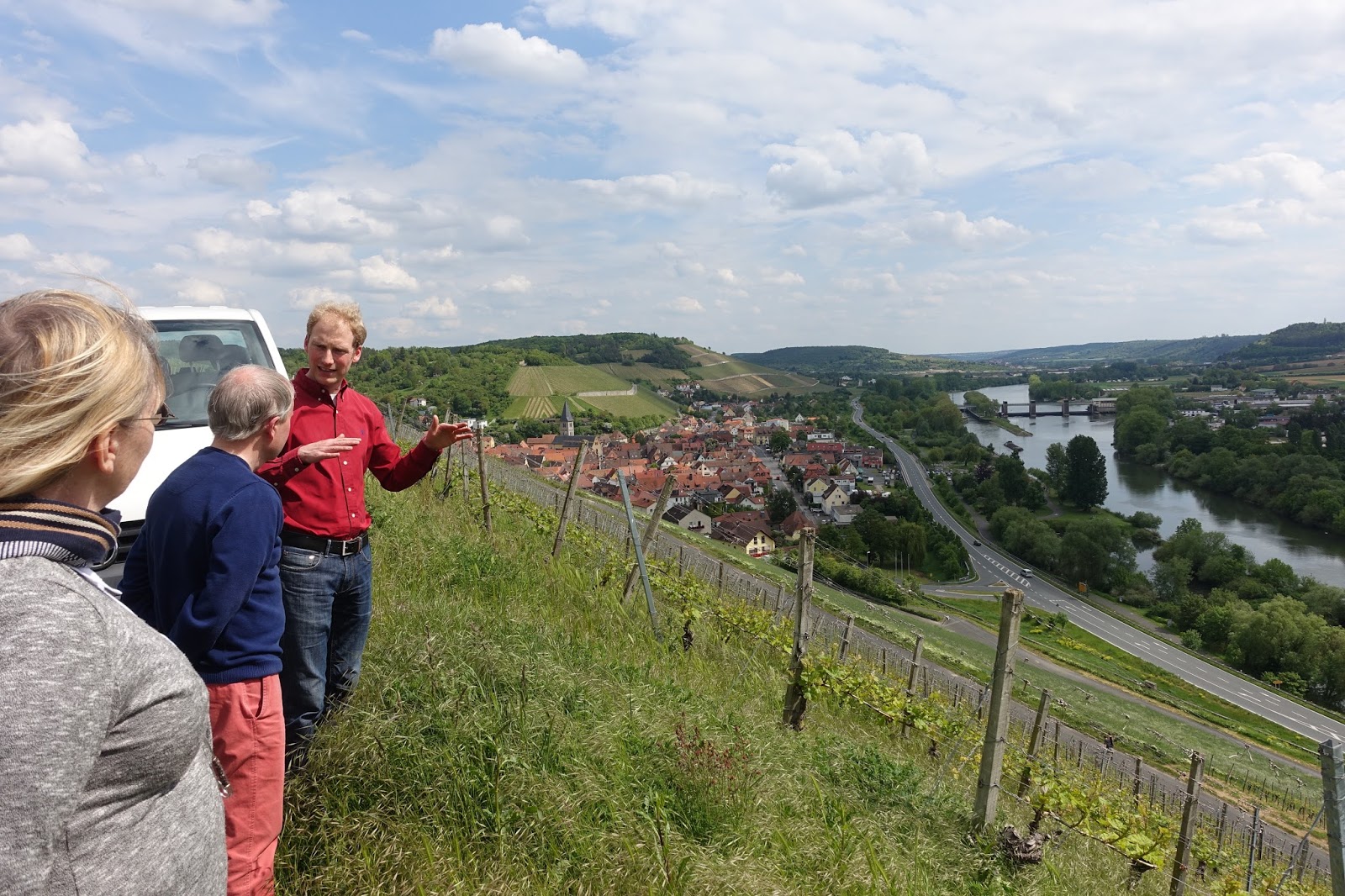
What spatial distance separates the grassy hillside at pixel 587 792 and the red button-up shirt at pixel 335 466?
0.77 metres

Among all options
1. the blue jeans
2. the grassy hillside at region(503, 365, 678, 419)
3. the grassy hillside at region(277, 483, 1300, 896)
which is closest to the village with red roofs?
the grassy hillside at region(503, 365, 678, 419)

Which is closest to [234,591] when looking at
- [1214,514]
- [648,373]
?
[1214,514]

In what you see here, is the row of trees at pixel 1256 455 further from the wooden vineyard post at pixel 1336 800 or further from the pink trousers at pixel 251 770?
the pink trousers at pixel 251 770

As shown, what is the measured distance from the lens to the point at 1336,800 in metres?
3.06

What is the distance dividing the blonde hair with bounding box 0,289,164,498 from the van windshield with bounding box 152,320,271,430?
403 centimetres

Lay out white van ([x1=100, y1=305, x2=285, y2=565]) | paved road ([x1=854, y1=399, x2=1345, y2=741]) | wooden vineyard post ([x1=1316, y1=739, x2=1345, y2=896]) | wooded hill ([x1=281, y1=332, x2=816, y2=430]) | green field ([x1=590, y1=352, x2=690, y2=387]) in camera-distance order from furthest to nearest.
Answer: green field ([x1=590, y1=352, x2=690, y2=387]), wooded hill ([x1=281, y1=332, x2=816, y2=430]), paved road ([x1=854, y1=399, x2=1345, y2=741]), white van ([x1=100, y1=305, x2=285, y2=565]), wooden vineyard post ([x1=1316, y1=739, x2=1345, y2=896])

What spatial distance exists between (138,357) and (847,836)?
2944 mm

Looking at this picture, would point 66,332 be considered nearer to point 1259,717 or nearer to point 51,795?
point 51,795

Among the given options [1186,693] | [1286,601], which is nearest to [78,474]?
[1186,693]


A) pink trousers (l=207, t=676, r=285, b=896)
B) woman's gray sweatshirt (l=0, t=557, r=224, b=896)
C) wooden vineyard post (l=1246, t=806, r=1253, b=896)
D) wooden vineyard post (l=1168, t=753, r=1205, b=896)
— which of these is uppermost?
woman's gray sweatshirt (l=0, t=557, r=224, b=896)

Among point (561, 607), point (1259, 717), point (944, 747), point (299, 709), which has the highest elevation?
point (299, 709)

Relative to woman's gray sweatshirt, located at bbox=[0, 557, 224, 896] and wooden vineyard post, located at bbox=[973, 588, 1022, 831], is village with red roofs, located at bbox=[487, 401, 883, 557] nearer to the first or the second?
wooden vineyard post, located at bbox=[973, 588, 1022, 831]

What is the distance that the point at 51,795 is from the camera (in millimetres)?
1010

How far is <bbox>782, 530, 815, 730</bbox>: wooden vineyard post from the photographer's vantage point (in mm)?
4934
